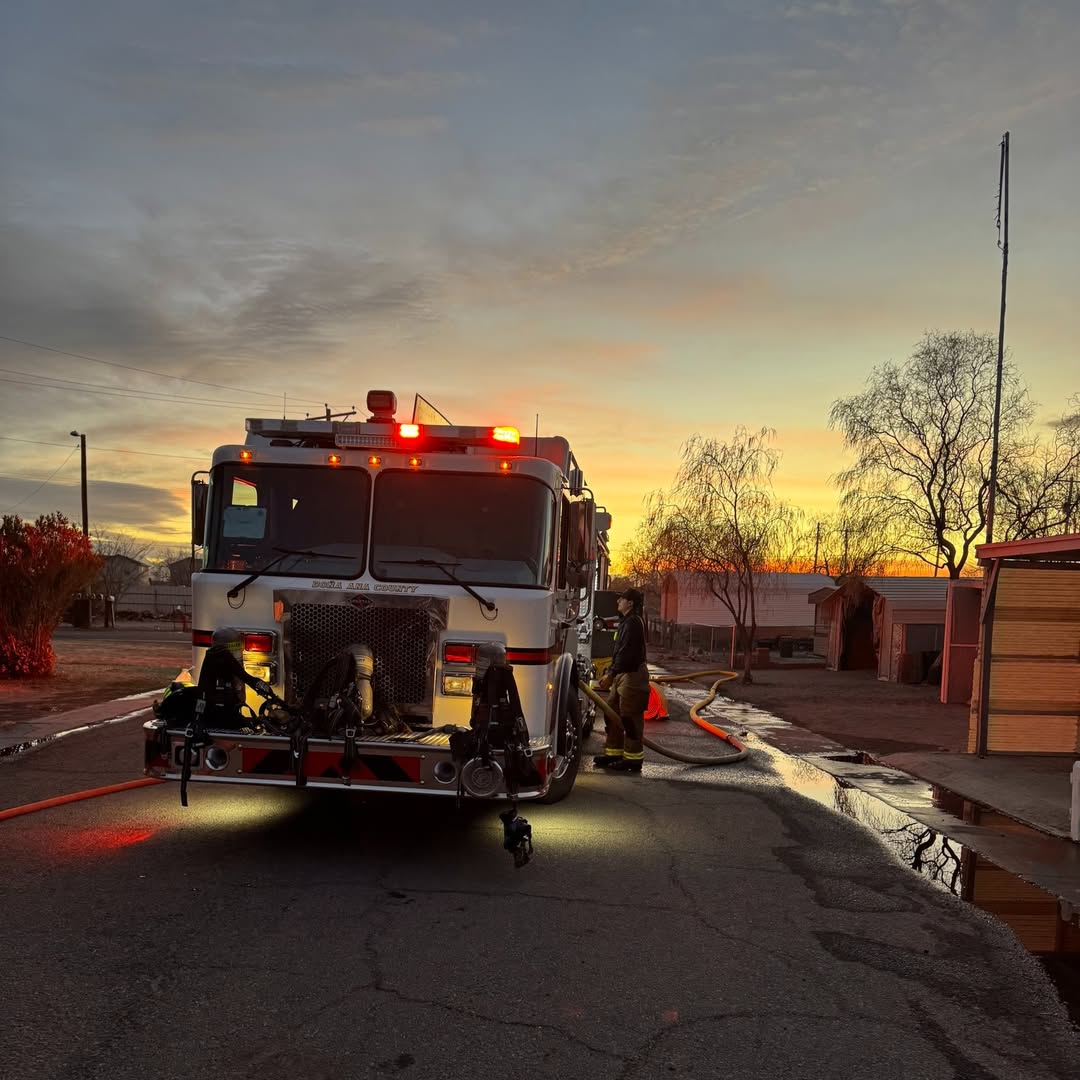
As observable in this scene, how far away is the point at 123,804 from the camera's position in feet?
24.8

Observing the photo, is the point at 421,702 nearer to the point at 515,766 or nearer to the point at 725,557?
the point at 515,766

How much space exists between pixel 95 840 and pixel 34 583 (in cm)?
1147

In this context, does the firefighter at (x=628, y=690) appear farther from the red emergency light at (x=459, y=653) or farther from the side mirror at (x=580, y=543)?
the red emergency light at (x=459, y=653)

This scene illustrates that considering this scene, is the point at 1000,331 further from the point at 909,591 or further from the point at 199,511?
the point at 199,511

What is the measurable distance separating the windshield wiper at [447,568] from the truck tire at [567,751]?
1.52 meters

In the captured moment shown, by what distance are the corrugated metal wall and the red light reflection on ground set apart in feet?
32.3

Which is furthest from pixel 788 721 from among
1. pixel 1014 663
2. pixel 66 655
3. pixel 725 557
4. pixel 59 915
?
pixel 66 655

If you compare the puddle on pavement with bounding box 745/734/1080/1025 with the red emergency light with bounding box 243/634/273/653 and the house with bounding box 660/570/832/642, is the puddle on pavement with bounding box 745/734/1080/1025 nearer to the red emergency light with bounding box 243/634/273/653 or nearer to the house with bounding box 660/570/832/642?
the red emergency light with bounding box 243/634/273/653

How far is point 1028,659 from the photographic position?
39.1 feet

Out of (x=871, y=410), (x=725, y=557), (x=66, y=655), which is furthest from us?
(x=871, y=410)

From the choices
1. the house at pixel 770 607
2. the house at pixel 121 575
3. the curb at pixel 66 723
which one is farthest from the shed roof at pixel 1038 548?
the house at pixel 121 575

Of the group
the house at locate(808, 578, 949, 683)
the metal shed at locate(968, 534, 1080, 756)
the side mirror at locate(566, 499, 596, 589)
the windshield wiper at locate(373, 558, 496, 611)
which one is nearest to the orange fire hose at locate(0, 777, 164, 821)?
the windshield wiper at locate(373, 558, 496, 611)

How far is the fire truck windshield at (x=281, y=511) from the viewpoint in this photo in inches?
255

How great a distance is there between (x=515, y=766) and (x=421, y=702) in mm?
867
